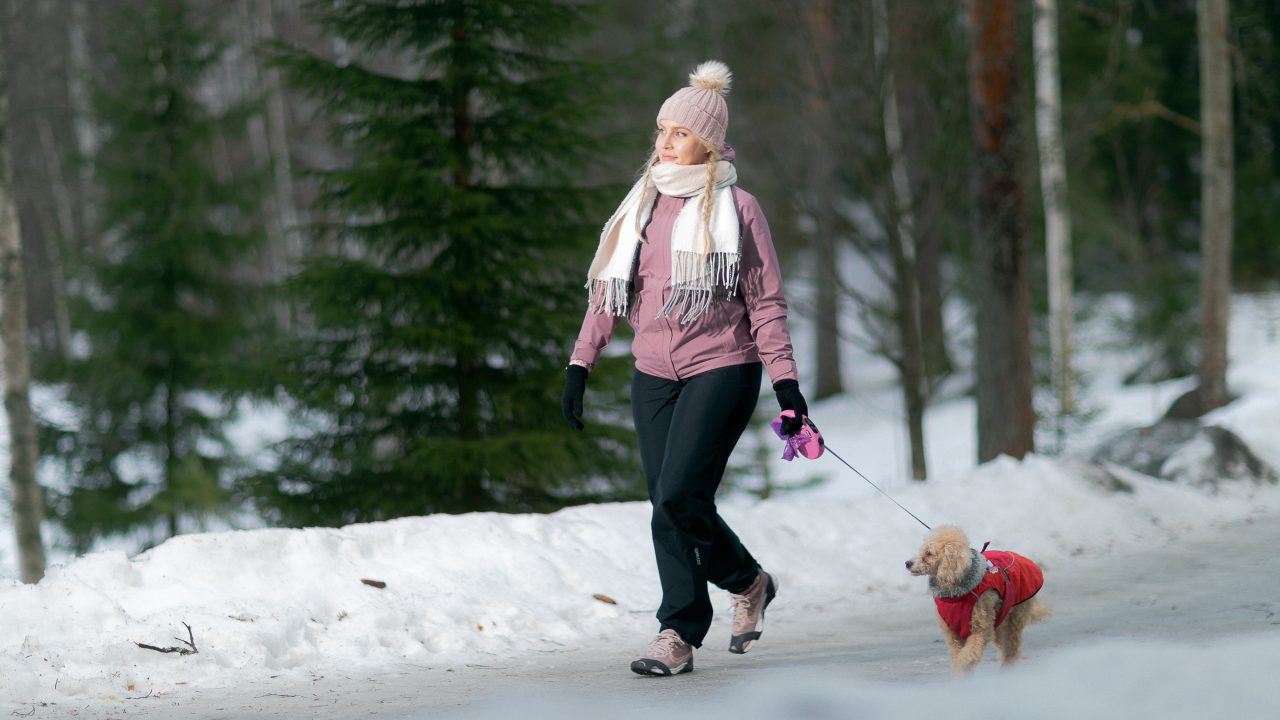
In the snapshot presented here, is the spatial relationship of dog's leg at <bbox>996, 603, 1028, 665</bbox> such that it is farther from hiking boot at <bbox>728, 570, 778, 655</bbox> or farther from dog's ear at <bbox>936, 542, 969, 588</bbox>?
hiking boot at <bbox>728, 570, 778, 655</bbox>

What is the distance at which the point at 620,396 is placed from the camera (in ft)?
30.6

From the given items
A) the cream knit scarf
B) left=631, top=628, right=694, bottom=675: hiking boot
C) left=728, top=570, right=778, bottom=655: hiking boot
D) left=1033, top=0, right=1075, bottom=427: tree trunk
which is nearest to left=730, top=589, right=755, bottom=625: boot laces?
left=728, top=570, right=778, bottom=655: hiking boot

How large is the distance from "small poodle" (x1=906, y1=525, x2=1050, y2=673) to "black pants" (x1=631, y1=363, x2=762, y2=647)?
2.77 ft

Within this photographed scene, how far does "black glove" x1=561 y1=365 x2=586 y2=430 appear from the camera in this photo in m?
4.83

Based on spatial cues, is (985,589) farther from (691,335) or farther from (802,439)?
(691,335)

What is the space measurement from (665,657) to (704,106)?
2.18 meters

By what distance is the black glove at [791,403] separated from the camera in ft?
14.8

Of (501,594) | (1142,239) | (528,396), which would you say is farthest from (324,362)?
(1142,239)

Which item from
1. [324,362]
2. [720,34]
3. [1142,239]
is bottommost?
[1142,239]

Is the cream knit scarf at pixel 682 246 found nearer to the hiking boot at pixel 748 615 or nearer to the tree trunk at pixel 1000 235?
the hiking boot at pixel 748 615

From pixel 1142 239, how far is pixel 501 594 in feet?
69.5

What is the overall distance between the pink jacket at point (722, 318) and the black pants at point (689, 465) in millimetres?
63

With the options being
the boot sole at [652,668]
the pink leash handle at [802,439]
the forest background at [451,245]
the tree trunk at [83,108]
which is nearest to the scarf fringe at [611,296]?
the pink leash handle at [802,439]

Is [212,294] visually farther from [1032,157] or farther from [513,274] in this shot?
[1032,157]
